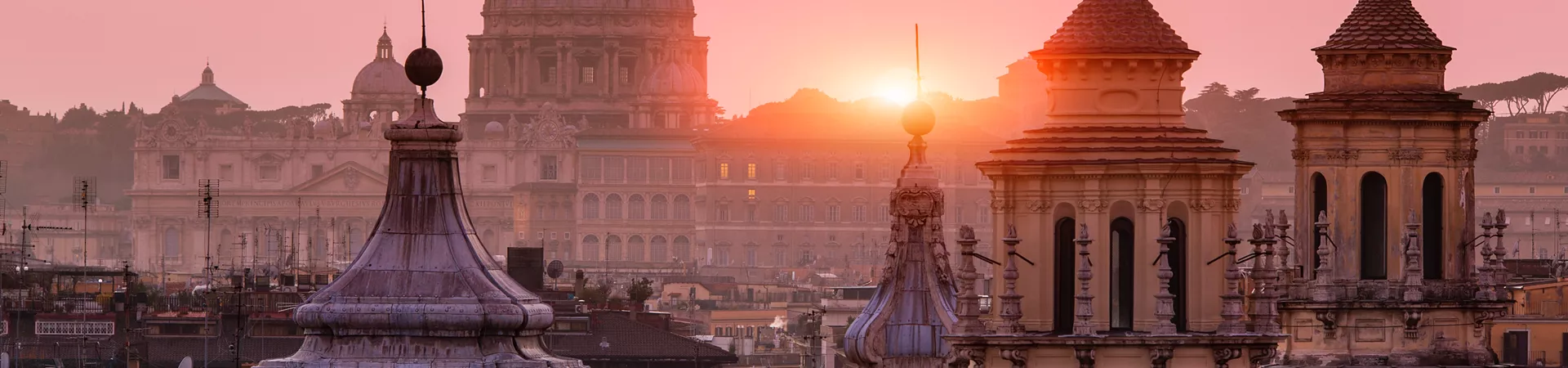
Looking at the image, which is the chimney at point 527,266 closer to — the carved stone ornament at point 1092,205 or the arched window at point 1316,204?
the arched window at point 1316,204

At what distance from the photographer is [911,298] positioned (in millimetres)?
26672

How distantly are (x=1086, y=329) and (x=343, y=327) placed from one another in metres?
4.92

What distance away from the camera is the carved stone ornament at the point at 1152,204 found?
87.9ft

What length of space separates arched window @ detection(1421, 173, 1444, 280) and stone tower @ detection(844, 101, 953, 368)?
789 centimetres

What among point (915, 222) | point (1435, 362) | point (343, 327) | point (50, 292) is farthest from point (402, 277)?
point (50, 292)

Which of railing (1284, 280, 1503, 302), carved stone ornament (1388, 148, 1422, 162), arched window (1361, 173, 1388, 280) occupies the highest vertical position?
carved stone ornament (1388, 148, 1422, 162)

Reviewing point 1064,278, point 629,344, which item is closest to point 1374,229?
point 1064,278

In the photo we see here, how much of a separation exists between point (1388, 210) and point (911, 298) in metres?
8.21

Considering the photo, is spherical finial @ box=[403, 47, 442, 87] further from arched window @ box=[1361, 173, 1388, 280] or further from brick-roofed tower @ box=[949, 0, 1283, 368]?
arched window @ box=[1361, 173, 1388, 280]

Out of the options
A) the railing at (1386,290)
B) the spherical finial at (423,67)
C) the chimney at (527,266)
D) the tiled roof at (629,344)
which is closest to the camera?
the spherical finial at (423,67)

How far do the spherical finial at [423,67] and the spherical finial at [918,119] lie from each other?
3.51 meters

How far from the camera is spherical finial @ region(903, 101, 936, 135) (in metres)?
27.9

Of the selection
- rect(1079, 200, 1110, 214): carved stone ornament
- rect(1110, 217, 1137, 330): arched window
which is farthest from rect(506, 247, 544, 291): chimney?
rect(1079, 200, 1110, 214): carved stone ornament

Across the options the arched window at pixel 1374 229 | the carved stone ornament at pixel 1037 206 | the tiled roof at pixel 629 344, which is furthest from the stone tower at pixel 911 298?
the tiled roof at pixel 629 344
